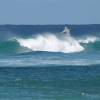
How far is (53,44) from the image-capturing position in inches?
1820

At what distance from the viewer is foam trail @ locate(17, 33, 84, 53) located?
44.1 metres

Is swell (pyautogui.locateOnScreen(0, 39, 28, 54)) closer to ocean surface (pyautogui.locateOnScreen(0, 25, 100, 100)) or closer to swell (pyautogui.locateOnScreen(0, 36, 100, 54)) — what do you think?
swell (pyautogui.locateOnScreen(0, 36, 100, 54))

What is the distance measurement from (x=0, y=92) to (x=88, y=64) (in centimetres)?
912

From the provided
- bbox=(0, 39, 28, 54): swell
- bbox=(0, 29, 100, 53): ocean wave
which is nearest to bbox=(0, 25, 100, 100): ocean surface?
bbox=(0, 39, 28, 54): swell

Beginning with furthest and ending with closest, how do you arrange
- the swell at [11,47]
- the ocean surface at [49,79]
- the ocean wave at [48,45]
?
the ocean wave at [48,45] → the swell at [11,47] → the ocean surface at [49,79]

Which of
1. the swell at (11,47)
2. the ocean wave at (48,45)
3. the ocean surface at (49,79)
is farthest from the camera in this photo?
the ocean wave at (48,45)

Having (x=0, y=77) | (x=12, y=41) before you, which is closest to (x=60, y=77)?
(x=0, y=77)

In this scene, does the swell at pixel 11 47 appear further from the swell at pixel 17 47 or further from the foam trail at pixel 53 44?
the foam trail at pixel 53 44

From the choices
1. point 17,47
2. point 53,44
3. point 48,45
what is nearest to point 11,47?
point 17,47

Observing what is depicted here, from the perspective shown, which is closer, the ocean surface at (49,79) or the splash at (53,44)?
the ocean surface at (49,79)

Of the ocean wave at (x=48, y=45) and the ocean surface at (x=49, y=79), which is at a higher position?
the ocean wave at (x=48, y=45)

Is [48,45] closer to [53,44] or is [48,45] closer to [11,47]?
[53,44]

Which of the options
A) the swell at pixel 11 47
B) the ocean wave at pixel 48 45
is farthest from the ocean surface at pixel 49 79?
the ocean wave at pixel 48 45

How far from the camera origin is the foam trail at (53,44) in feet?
145
